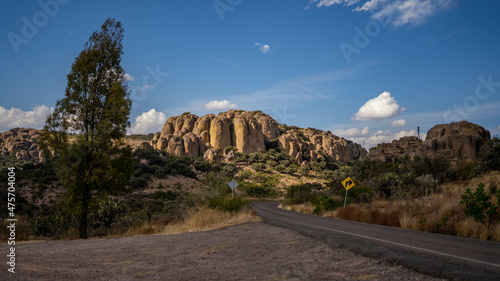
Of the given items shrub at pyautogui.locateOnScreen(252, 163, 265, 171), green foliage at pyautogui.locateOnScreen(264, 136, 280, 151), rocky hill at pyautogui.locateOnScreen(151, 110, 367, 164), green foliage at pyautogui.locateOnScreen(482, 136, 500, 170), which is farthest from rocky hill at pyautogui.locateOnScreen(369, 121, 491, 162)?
green foliage at pyautogui.locateOnScreen(264, 136, 280, 151)

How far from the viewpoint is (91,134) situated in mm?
15945

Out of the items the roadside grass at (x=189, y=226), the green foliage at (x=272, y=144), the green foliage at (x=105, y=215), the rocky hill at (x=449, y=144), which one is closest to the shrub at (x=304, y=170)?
the green foliage at (x=272, y=144)

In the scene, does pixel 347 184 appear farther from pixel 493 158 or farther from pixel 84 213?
pixel 493 158

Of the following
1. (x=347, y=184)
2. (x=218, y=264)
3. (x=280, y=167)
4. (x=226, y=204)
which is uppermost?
(x=280, y=167)

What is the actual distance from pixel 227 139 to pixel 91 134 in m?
85.6

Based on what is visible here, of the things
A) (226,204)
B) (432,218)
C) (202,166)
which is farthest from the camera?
(202,166)

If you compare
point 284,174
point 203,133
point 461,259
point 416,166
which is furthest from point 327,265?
point 203,133

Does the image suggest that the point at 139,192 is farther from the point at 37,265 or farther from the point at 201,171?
the point at 37,265

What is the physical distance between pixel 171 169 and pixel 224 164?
65.4ft

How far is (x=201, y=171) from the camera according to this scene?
76.2 m

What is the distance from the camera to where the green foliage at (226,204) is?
16.9 m

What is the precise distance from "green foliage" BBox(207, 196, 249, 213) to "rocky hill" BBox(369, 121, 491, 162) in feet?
87.3

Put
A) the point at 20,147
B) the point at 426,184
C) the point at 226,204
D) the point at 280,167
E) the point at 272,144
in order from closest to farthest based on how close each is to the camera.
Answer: the point at 226,204 < the point at 426,184 < the point at 280,167 < the point at 20,147 < the point at 272,144

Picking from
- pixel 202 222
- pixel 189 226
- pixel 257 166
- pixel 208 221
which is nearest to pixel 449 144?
pixel 208 221
